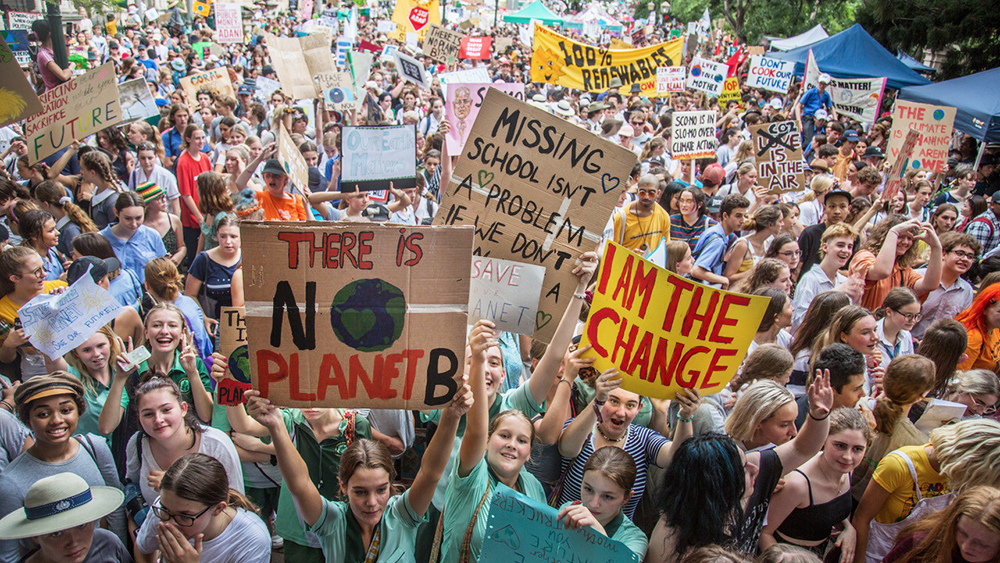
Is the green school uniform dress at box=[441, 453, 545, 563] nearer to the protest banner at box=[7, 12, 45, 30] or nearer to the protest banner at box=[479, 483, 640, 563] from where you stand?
the protest banner at box=[479, 483, 640, 563]

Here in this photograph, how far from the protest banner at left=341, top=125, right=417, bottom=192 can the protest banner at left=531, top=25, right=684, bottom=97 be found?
7.91 meters

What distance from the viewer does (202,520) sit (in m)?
2.93

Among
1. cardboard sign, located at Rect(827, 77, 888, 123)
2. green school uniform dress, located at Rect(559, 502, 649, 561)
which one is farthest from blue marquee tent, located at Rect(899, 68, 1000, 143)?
green school uniform dress, located at Rect(559, 502, 649, 561)

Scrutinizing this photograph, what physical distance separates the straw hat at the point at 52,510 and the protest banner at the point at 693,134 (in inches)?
346

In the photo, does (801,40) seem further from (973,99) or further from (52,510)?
(52,510)

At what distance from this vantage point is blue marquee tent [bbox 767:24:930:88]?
19.7 meters

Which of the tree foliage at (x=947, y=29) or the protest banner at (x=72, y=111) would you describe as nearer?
the protest banner at (x=72, y=111)

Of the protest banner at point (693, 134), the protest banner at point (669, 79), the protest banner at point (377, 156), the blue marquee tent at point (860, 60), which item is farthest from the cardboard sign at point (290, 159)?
the blue marquee tent at point (860, 60)

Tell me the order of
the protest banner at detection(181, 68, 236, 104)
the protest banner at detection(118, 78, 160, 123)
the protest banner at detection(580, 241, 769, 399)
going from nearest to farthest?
1. the protest banner at detection(580, 241, 769, 399)
2. the protest banner at detection(118, 78, 160, 123)
3. the protest banner at detection(181, 68, 236, 104)

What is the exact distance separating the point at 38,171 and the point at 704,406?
7855mm

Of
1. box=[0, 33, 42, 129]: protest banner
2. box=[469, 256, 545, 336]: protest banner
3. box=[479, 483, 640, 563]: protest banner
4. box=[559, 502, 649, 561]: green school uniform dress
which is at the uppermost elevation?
box=[0, 33, 42, 129]: protest banner

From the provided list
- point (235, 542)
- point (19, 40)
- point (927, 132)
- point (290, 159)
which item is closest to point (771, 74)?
point (927, 132)

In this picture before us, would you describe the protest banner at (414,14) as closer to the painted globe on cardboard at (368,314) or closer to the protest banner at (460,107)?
the protest banner at (460,107)

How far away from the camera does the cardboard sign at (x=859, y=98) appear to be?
1628cm
